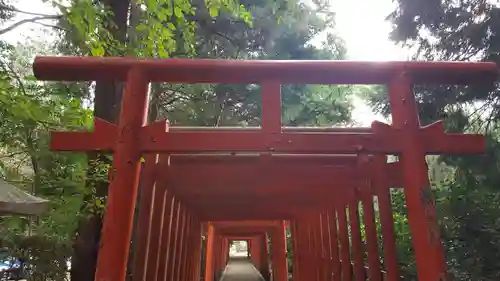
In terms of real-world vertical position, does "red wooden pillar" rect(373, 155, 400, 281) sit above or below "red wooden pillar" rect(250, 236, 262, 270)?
below

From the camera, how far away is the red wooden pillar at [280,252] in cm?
1052

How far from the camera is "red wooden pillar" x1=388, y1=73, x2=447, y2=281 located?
2.26 meters

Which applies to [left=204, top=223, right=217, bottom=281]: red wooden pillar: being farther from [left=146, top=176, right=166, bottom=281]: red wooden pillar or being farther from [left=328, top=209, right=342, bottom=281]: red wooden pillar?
[left=146, top=176, right=166, bottom=281]: red wooden pillar

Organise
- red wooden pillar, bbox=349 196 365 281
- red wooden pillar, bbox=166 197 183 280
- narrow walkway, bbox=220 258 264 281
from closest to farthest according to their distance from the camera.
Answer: red wooden pillar, bbox=349 196 365 281 < red wooden pillar, bbox=166 197 183 280 < narrow walkway, bbox=220 258 264 281

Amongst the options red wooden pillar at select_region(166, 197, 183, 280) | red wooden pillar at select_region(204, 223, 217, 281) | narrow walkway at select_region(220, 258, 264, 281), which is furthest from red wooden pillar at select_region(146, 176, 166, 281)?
narrow walkway at select_region(220, 258, 264, 281)

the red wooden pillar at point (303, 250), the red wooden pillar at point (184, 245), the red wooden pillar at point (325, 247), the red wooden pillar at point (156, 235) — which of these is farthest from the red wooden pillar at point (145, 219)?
the red wooden pillar at point (303, 250)

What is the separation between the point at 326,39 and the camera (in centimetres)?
882

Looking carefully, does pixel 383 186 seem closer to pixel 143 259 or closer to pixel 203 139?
pixel 203 139

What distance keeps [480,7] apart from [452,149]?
14.3 feet

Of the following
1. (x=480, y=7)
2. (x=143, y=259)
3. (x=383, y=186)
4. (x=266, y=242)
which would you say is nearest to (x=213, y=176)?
(x=143, y=259)

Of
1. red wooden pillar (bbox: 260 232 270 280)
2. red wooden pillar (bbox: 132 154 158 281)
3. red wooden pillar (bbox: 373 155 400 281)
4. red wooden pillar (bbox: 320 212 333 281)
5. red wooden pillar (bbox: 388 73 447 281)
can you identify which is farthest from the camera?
red wooden pillar (bbox: 260 232 270 280)

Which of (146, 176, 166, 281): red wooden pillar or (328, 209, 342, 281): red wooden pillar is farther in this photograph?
(328, 209, 342, 281): red wooden pillar

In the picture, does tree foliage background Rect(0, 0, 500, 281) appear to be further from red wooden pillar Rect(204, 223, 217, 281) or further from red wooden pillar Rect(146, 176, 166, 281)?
red wooden pillar Rect(204, 223, 217, 281)

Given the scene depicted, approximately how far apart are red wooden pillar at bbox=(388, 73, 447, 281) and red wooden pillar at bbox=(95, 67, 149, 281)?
1.48 meters
